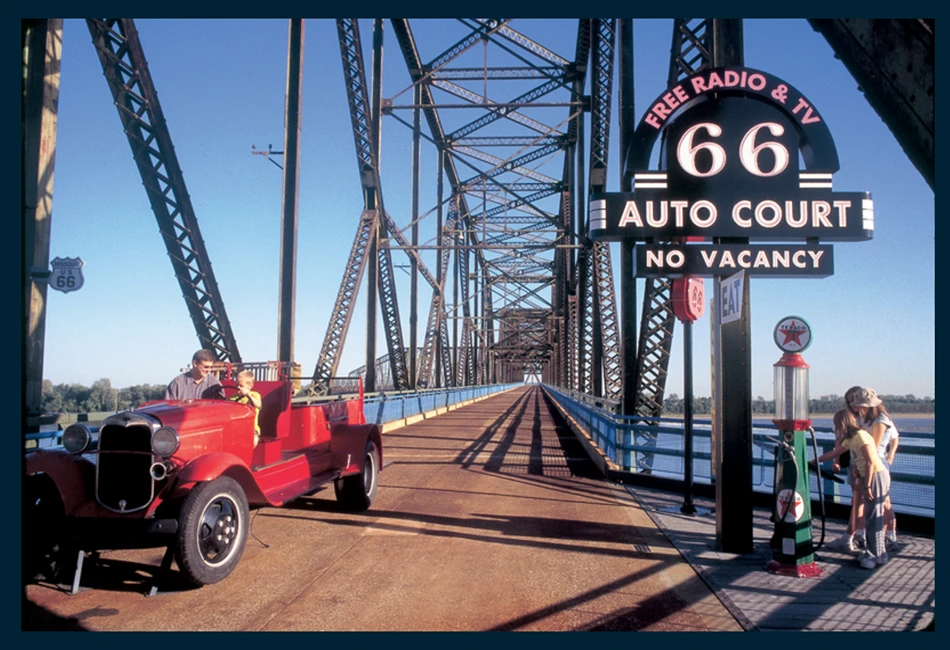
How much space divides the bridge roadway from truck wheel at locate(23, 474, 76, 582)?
0.13 m

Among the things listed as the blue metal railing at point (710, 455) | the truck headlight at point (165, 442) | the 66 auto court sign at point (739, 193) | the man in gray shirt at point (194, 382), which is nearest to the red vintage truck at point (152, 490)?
the truck headlight at point (165, 442)

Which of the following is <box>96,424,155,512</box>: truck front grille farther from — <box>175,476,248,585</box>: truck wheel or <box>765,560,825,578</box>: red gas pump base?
<box>765,560,825,578</box>: red gas pump base

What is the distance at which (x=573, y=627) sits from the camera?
14.0 feet

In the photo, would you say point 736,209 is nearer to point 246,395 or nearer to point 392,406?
point 246,395

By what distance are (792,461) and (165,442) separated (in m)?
4.87

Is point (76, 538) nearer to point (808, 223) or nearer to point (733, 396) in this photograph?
point (733, 396)

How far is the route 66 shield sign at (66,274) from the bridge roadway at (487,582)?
2.42m

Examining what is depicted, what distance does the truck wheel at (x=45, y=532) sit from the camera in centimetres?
474

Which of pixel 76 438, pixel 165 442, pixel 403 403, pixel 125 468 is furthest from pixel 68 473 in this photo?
pixel 403 403

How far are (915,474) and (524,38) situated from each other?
24.4m

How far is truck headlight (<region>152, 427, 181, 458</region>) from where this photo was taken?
5.00 metres

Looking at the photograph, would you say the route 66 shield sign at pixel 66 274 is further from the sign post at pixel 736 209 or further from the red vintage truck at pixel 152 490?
the sign post at pixel 736 209

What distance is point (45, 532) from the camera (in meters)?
4.79

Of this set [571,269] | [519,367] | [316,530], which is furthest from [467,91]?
[519,367]
